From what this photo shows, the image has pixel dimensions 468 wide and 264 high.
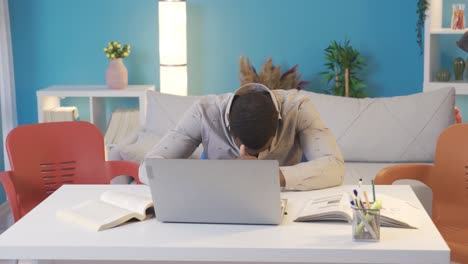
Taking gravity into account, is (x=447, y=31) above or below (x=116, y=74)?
above

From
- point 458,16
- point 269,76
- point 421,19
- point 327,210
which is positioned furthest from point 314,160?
point 421,19

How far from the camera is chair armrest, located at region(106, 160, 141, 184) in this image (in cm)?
346

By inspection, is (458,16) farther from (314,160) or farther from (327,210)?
(327,210)

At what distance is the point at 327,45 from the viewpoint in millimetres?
6000

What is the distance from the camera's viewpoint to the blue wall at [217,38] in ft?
19.5

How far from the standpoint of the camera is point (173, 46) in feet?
18.7

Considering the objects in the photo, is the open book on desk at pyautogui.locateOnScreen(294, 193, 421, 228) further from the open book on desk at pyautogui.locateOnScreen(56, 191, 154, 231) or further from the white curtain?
the white curtain

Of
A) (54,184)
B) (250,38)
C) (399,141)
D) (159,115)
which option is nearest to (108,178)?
(54,184)

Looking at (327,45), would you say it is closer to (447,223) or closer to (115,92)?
(115,92)

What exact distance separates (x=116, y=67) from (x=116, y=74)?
0.18ft

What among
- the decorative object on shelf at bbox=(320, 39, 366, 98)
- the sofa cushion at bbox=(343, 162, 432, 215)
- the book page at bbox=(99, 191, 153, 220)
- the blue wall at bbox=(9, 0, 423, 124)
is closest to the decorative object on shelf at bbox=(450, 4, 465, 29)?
the blue wall at bbox=(9, 0, 423, 124)

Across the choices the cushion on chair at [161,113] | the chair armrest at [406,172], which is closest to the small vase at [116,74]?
the cushion on chair at [161,113]

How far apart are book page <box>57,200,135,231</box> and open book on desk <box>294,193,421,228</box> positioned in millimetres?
542

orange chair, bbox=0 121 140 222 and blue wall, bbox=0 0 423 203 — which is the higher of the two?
blue wall, bbox=0 0 423 203
